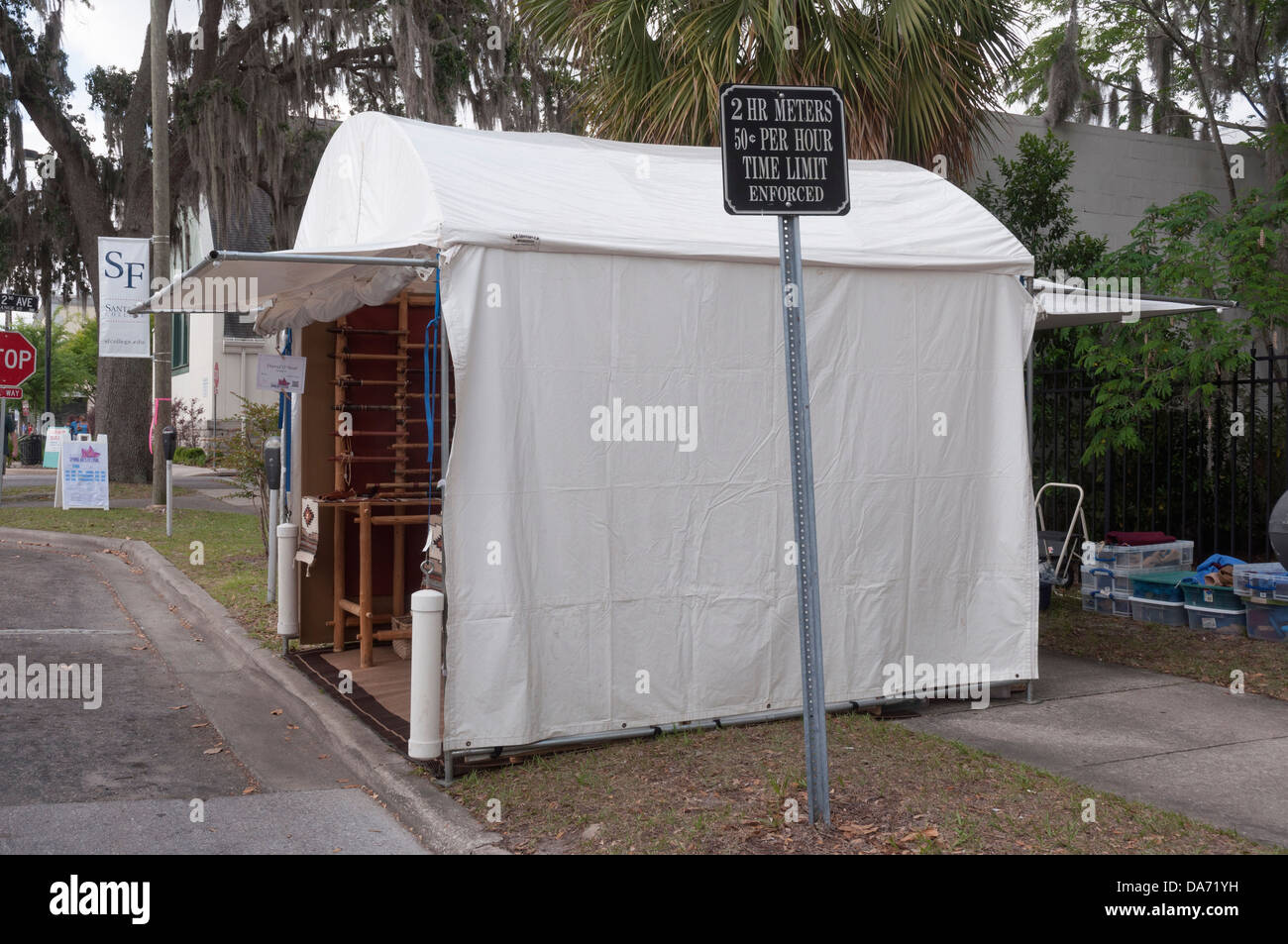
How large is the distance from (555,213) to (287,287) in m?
2.45

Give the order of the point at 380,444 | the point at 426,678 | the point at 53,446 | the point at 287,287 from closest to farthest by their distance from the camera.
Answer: the point at 426,678, the point at 287,287, the point at 380,444, the point at 53,446

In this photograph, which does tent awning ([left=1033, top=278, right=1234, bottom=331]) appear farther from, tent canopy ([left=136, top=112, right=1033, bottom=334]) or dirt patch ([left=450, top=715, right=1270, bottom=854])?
dirt patch ([left=450, top=715, right=1270, bottom=854])

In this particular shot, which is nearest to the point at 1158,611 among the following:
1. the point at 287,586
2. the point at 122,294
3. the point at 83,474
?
the point at 287,586

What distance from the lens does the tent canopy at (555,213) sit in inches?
231

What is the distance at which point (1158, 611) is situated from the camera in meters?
9.76

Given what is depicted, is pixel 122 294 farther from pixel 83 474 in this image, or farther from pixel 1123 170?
pixel 1123 170

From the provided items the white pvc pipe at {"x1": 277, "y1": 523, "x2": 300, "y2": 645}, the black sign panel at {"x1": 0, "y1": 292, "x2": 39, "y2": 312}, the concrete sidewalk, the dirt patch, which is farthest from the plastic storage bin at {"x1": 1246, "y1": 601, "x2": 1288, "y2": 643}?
the black sign panel at {"x1": 0, "y1": 292, "x2": 39, "y2": 312}

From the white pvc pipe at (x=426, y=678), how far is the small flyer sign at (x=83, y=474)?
548 inches

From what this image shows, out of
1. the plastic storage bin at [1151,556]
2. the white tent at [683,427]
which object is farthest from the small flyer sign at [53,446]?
the white tent at [683,427]

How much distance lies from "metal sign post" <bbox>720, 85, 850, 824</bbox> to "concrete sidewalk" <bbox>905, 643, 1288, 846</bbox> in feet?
5.80

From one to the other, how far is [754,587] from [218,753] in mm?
3002

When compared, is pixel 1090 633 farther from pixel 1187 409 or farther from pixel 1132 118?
pixel 1132 118

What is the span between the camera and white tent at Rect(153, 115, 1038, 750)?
567 centimetres

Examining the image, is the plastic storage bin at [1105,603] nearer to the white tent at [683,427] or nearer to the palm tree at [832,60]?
the white tent at [683,427]
